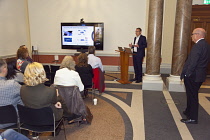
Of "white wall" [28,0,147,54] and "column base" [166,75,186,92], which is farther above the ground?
"white wall" [28,0,147,54]

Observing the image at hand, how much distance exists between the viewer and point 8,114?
86.4 inches

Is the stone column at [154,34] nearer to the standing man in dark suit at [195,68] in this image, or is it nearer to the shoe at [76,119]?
the standing man in dark suit at [195,68]

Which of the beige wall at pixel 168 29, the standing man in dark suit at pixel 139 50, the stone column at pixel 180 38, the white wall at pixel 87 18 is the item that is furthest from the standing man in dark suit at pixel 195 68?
the white wall at pixel 87 18

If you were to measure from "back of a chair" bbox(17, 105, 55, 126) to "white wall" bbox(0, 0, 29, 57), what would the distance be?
5.07 metres

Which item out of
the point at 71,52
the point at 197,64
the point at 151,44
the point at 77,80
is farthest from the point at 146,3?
the point at 77,80

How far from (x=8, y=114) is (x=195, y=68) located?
2866 millimetres

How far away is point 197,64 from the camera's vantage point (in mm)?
3148

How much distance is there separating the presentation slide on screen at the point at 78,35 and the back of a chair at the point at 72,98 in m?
4.68

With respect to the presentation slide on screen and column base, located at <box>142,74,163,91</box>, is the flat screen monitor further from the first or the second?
column base, located at <box>142,74,163,91</box>

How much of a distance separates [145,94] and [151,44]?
1361 mm

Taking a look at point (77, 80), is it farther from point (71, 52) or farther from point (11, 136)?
point (71, 52)

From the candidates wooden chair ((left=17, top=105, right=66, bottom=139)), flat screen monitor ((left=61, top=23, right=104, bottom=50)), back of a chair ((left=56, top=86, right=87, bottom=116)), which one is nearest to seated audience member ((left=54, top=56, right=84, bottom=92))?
back of a chair ((left=56, top=86, right=87, bottom=116))

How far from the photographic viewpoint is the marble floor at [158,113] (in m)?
2.98

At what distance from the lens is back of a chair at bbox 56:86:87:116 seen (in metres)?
2.88
